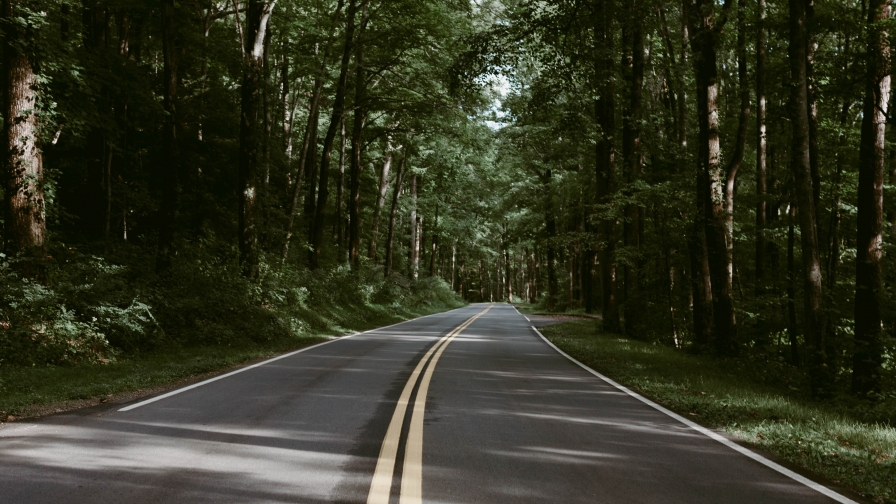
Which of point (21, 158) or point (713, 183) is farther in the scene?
point (713, 183)

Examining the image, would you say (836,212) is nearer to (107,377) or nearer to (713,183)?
(713,183)

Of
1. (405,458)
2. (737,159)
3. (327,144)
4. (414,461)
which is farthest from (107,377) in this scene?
(327,144)

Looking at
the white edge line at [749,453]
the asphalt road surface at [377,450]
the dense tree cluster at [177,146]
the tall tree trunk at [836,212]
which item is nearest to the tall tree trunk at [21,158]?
the dense tree cluster at [177,146]

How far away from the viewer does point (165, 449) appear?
564 cm

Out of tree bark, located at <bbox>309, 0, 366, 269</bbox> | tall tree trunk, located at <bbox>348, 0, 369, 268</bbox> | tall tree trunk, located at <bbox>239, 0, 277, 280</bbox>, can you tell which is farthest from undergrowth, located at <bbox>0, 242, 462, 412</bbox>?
tall tree trunk, located at <bbox>348, 0, 369, 268</bbox>

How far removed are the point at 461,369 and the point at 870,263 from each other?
319 inches

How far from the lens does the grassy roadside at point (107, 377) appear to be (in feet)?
25.9

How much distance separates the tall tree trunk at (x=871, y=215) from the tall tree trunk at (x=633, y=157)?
7399 mm

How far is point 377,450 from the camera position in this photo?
5.72 metres

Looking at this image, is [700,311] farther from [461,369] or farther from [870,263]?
[461,369]

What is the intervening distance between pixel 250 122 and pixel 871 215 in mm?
16183

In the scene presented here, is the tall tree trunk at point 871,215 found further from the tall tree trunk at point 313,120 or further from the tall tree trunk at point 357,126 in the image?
the tall tree trunk at point 357,126

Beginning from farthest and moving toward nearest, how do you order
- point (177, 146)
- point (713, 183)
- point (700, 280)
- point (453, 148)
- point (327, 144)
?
point (453, 148) < point (327, 144) < point (177, 146) < point (700, 280) < point (713, 183)

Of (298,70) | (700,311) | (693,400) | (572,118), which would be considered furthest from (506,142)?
(693,400)
